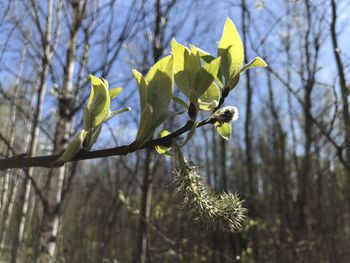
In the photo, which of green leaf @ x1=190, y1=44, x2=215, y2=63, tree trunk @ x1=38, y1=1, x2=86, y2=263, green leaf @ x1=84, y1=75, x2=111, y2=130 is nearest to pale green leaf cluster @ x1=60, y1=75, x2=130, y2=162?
green leaf @ x1=84, y1=75, x2=111, y2=130

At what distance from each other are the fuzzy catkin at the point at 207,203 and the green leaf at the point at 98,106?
10cm

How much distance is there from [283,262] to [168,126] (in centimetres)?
158

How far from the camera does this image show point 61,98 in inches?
66.5

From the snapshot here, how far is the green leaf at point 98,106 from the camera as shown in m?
0.38

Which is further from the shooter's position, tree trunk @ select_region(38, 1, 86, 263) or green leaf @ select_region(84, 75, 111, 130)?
tree trunk @ select_region(38, 1, 86, 263)

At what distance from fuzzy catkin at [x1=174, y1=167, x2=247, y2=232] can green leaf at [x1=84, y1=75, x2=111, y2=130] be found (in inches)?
3.9

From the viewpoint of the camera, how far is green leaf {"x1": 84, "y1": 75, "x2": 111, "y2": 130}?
382mm

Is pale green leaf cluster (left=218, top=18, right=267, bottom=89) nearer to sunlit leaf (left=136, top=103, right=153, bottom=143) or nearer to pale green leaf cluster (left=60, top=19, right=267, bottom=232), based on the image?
pale green leaf cluster (left=60, top=19, right=267, bottom=232)

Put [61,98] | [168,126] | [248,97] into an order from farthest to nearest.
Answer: [248,97], [168,126], [61,98]

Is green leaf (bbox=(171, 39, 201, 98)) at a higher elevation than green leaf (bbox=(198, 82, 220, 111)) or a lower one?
higher

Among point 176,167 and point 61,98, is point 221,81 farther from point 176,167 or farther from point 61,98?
point 61,98

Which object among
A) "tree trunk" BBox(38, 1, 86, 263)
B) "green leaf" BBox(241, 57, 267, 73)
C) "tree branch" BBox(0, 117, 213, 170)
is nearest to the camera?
"tree branch" BBox(0, 117, 213, 170)

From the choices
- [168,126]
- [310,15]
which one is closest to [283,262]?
[168,126]

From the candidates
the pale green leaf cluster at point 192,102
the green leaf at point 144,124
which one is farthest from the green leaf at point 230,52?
the green leaf at point 144,124
